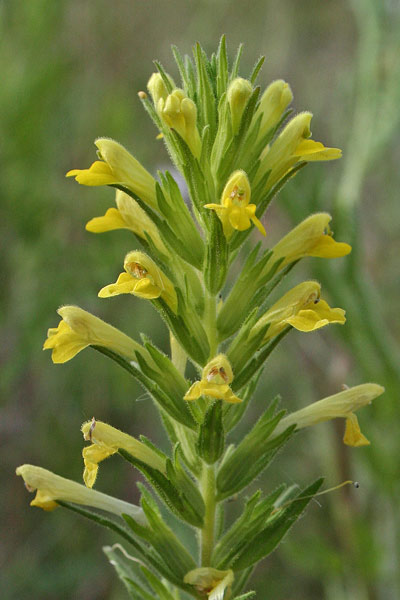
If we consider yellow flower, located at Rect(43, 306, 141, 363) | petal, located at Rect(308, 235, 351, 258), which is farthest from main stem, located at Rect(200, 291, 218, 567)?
petal, located at Rect(308, 235, 351, 258)

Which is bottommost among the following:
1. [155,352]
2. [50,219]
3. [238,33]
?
[155,352]

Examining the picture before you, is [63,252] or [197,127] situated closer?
[197,127]

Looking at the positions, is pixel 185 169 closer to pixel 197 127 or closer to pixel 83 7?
pixel 197 127

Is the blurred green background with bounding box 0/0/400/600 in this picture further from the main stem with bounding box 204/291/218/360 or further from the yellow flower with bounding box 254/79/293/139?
the main stem with bounding box 204/291/218/360

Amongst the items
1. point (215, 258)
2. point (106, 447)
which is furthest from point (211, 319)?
point (106, 447)

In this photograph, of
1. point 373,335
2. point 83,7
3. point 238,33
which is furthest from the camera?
point 238,33

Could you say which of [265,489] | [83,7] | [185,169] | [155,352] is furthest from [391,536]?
[83,7]

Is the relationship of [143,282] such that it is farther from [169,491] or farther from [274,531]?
[274,531]
